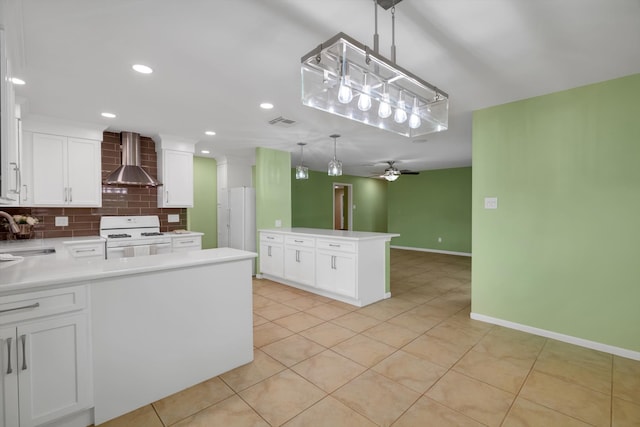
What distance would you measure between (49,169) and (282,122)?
2868 millimetres

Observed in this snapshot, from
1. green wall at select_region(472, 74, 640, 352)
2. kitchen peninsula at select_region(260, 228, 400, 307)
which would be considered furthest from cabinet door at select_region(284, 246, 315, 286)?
green wall at select_region(472, 74, 640, 352)

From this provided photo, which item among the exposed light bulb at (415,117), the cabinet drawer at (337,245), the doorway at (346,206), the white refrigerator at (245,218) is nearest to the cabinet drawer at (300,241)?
the cabinet drawer at (337,245)

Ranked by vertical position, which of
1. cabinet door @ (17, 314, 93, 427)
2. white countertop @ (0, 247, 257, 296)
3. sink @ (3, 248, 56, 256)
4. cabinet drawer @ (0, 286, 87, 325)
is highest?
white countertop @ (0, 247, 257, 296)

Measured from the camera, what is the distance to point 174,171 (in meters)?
4.46

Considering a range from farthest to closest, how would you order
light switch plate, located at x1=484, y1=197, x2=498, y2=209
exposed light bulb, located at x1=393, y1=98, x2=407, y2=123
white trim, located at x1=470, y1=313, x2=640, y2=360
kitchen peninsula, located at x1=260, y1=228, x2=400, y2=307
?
1. kitchen peninsula, located at x1=260, y1=228, x2=400, y2=307
2. light switch plate, located at x1=484, y1=197, x2=498, y2=209
3. white trim, located at x1=470, y1=313, x2=640, y2=360
4. exposed light bulb, located at x1=393, y1=98, x2=407, y2=123

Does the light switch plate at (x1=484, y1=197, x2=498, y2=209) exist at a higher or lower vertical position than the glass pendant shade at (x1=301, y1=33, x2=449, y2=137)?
lower

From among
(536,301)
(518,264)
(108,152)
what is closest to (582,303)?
(536,301)

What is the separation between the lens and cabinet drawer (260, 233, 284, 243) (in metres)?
4.70

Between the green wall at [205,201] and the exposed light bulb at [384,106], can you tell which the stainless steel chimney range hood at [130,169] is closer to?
the green wall at [205,201]

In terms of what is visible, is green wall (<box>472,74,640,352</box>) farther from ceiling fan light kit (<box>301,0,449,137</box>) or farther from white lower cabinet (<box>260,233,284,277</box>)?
white lower cabinet (<box>260,233,284,277</box>)

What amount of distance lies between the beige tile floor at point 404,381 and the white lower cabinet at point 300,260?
3.10 ft

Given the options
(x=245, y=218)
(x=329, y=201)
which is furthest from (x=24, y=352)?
(x=329, y=201)

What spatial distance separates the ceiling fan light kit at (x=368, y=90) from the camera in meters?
1.45

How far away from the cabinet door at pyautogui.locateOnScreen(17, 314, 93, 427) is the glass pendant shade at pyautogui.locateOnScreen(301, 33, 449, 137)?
1.81m
